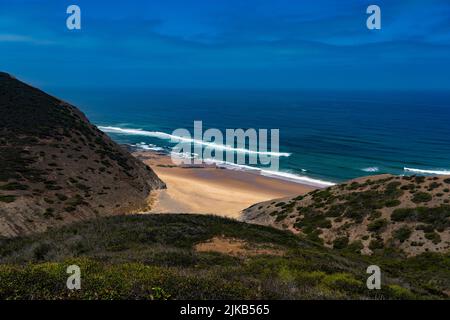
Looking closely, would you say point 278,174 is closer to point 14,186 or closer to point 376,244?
point 376,244

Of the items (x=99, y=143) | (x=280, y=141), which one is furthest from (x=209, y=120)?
(x=99, y=143)

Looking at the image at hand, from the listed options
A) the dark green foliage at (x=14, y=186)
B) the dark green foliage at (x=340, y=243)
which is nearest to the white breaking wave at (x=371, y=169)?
the dark green foliage at (x=340, y=243)

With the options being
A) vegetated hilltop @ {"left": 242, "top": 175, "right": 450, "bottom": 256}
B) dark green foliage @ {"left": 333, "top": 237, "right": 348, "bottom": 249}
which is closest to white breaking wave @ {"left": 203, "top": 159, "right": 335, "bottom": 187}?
vegetated hilltop @ {"left": 242, "top": 175, "right": 450, "bottom": 256}

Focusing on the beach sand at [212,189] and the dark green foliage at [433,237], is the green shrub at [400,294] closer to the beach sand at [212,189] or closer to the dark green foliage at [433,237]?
the dark green foliage at [433,237]

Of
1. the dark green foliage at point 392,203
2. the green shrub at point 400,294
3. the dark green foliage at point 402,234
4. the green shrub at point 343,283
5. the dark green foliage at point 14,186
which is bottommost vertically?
the dark green foliage at point 402,234

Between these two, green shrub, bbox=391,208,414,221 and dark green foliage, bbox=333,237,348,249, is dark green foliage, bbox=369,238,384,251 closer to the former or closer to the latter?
dark green foliage, bbox=333,237,348,249
